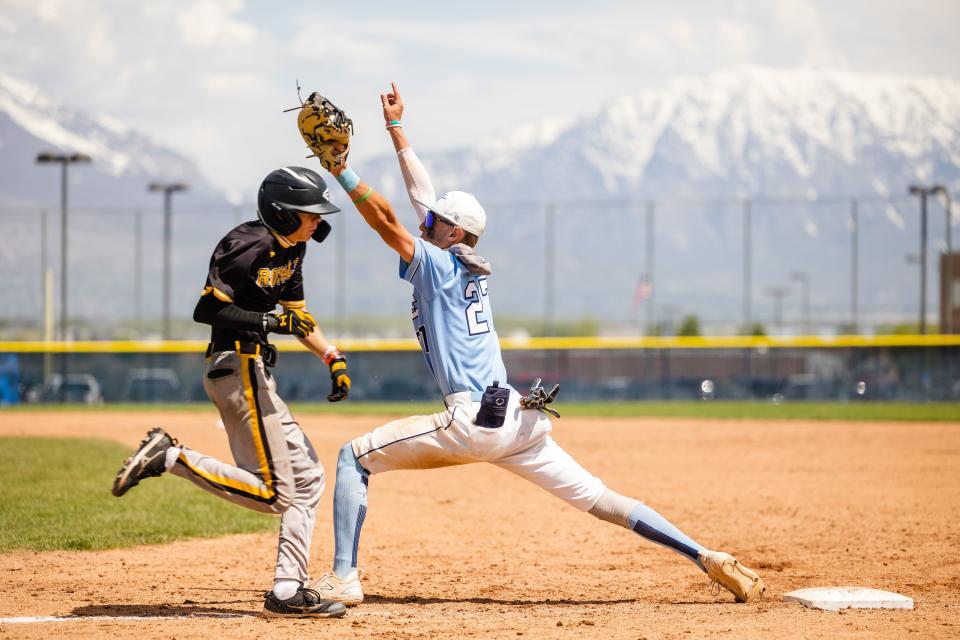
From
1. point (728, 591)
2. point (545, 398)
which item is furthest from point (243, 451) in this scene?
point (728, 591)

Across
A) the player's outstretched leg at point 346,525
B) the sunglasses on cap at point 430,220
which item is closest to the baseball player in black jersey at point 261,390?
the player's outstretched leg at point 346,525

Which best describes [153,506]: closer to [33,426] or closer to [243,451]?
[243,451]

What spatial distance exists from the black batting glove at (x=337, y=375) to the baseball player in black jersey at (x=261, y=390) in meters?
0.01

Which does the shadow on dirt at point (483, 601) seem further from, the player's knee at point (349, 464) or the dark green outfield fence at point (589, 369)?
the dark green outfield fence at point (589, 369)

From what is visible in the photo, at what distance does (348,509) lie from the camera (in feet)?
20.6

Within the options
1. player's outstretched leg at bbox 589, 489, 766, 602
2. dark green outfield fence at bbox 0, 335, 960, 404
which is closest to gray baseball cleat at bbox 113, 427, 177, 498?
player's outstretched leg at bbox 589, 489, 766, 602

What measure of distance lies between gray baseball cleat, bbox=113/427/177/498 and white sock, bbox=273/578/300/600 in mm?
846

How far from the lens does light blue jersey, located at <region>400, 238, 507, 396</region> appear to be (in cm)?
618

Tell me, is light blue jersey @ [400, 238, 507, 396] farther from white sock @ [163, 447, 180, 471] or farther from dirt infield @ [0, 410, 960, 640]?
white sock @ [163, 447, 180, 471]

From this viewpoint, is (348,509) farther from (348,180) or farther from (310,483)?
(348,180)

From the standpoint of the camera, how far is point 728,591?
702 cm

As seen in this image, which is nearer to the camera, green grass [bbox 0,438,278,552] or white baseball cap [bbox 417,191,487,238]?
white baseball cap [bbox 417,191,487,238]

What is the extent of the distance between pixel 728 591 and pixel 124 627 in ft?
11.1

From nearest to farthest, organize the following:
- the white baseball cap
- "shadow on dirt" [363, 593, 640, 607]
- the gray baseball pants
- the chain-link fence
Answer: the gray baseball pants
the white baseball cap
"shadow on dirt" [363, 593, 640, 607]
the chain-link fence
